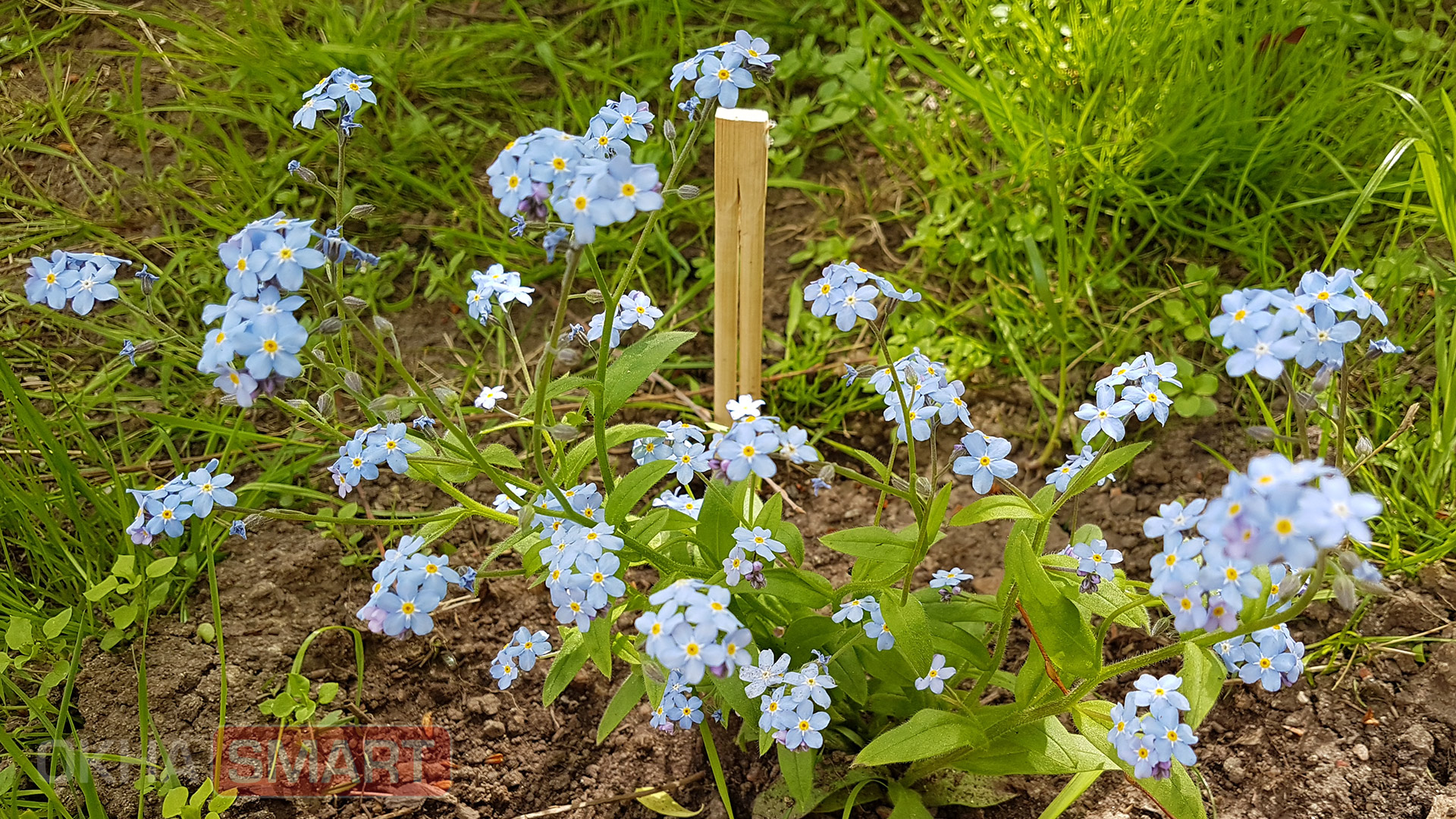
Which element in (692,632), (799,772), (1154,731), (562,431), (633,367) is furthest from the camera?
(799,772)

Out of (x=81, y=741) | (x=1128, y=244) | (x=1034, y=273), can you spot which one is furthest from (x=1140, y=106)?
(x=81, y=741)

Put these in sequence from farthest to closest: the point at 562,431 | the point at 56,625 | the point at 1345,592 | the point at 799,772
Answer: the point at 56,625 → the point at 799,772 → the point at 562,431 → the point at 1345,592

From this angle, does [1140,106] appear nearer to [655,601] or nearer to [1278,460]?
[1278,460]

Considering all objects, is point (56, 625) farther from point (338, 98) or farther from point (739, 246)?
point (739, 246)

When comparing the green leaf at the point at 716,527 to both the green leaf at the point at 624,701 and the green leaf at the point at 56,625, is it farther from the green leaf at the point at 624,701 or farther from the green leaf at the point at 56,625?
the green leaf at the point at 56,625

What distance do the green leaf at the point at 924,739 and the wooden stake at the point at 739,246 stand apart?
1.21 m

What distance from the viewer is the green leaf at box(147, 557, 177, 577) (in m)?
2.61

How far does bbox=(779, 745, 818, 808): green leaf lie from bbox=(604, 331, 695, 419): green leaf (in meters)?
0.79

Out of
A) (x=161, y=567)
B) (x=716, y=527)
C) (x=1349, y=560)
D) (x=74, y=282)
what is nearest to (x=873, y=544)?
(x=716, y=527)

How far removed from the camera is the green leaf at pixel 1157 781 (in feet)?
6.11

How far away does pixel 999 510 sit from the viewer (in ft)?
6.24

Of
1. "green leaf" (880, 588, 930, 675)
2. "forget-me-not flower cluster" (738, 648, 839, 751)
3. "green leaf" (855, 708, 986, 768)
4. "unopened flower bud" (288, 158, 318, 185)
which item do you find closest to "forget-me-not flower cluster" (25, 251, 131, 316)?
"unopened flower bud" (288, 158, 318, 185)

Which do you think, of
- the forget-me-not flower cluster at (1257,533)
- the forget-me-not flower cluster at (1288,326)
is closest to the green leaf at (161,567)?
the forget-me-not flower cluster at (1257,533)

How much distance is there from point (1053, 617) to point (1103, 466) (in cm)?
28
